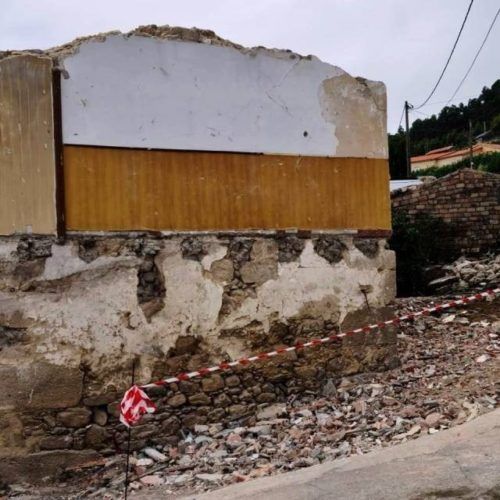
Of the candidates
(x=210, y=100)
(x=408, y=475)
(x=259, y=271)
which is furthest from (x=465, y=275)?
(x=408, y=475)

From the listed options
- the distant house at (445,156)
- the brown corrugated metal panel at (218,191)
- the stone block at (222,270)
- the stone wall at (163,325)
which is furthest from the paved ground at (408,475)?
the distant house at (445,156)

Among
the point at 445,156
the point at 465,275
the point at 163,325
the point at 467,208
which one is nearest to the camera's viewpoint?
the point at 163,325

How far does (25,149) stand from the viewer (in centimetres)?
583

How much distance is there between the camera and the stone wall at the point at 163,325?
18.8 feet

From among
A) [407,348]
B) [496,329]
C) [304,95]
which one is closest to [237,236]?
[304,95]

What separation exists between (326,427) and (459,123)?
48578 mm

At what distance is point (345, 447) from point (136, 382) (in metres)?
2.01

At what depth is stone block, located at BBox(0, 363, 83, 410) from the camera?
5.64 meters

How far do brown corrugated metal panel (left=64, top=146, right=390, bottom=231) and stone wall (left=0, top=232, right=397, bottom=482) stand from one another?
18cm

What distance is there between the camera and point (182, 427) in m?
6.28

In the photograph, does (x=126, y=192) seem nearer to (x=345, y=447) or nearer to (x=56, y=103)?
(x=56, y=103)

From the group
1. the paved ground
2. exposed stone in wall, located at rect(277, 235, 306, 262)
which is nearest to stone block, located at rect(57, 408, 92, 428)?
the paved ground

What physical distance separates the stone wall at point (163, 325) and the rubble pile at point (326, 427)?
0.18 meters

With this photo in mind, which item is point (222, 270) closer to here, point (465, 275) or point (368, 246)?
point (368, 246)
